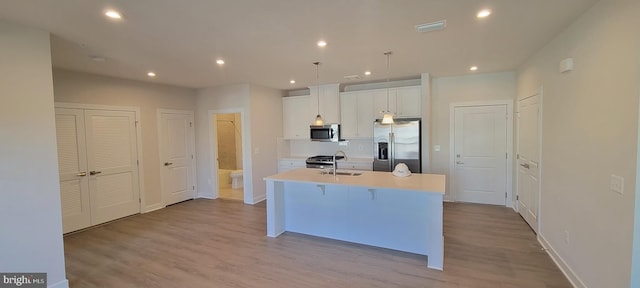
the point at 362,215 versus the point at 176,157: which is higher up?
the point at 176,157

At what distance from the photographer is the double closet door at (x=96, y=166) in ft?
13.9

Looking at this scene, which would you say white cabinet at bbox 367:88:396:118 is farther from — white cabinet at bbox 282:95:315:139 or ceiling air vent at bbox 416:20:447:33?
ceiling air vent at bbox 416:20:447:33

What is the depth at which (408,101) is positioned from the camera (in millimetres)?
5320

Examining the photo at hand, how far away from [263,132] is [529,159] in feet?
15.3

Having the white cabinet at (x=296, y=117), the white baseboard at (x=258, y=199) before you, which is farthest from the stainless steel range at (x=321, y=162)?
the white baseboard at (x=258, y=199)

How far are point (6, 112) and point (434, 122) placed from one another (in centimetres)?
579

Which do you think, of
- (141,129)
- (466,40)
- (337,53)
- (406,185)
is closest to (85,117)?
(141,129)

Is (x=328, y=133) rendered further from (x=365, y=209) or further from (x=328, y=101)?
(x=365, y=209)

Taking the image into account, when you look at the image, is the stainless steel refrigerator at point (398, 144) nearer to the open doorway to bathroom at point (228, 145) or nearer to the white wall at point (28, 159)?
the open doorway to bathroom at point (228, 145)

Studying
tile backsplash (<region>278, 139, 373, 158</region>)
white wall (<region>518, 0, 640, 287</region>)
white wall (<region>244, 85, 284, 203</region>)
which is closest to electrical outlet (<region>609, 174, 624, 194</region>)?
white wall (<region>518, 0, 640, 287</region>)

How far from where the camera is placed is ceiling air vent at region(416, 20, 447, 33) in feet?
8.41

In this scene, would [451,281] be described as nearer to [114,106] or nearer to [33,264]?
[33,264]

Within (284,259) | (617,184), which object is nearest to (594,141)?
(617,184)

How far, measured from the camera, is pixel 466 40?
3.10 metres
